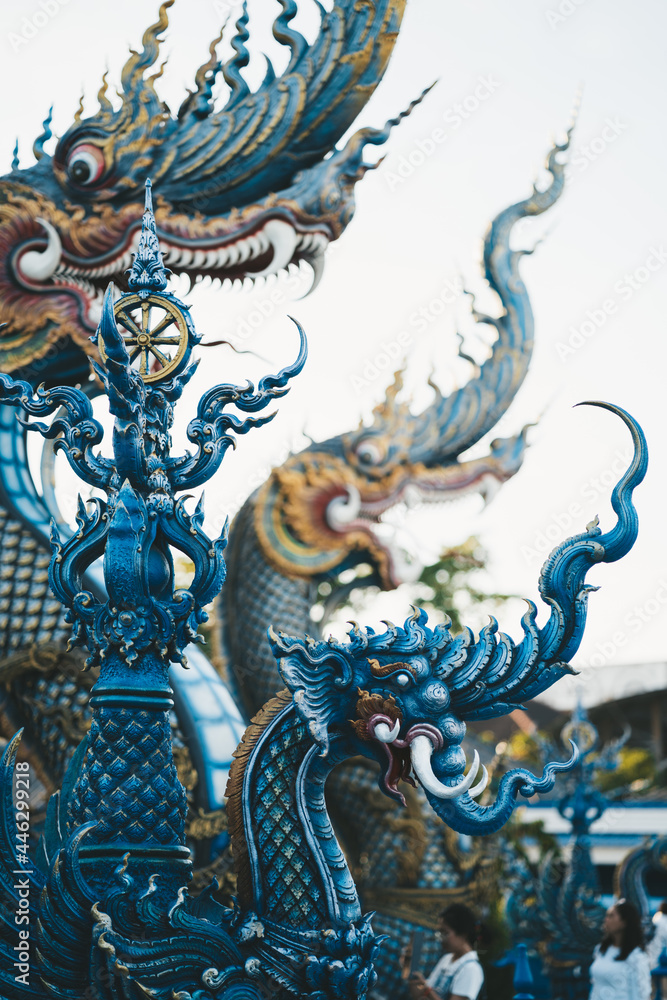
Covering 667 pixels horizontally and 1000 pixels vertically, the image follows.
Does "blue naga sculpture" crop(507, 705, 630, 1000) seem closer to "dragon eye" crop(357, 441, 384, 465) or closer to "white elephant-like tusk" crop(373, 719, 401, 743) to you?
"dragon eye" crop(357, 441, 384, 465)

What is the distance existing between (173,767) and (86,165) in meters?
3.77

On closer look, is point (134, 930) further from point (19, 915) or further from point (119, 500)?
point (119, 500)

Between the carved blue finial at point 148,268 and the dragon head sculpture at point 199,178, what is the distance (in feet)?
6.97

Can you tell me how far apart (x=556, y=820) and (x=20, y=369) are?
14.3m

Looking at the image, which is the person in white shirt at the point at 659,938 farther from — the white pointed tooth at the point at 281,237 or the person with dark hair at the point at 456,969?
the white pointed tooth at the point at 281,237

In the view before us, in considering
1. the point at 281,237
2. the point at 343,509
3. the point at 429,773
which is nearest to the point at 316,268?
the point at 281,237

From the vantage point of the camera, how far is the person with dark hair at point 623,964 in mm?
4645

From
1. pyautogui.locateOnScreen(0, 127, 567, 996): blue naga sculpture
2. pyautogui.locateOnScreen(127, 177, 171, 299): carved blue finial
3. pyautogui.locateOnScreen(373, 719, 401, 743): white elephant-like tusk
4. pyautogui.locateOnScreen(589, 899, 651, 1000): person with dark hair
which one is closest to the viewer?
pyautogui.locateOnScreen(373, 719, 401, 743): white elephant-like tusk

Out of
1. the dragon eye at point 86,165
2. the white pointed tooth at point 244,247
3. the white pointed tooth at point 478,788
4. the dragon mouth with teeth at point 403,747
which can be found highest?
the dragon eye at point 86,165

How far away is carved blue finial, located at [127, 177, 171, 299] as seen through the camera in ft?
11.7

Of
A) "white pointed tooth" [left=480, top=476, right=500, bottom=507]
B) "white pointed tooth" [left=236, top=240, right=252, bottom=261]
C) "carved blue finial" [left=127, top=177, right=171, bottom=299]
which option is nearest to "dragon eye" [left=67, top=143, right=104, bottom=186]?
"white pointed tooth" [left=236, top=240, right=252, bottom=261]

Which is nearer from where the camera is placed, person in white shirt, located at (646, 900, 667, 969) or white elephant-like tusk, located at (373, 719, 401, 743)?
white elephant-like tusk, located at (373, 719, 401, 743)

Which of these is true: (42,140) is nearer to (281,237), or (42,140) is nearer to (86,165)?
(86,165)

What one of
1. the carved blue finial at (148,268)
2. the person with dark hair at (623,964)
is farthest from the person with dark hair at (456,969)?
the carved blue finial at (148,268)
